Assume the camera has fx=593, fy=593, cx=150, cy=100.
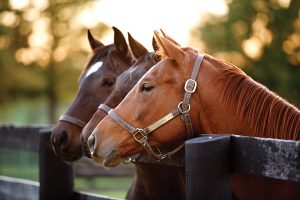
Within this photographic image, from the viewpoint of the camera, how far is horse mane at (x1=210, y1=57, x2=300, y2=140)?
3479mm

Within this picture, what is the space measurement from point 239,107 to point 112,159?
0.86 m

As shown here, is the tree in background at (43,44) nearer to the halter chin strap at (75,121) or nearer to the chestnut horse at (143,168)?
the halter chin strap at (75,121)

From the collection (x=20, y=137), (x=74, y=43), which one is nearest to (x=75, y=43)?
(x=74, y=43)

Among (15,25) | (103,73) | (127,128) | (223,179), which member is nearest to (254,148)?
(223,179)

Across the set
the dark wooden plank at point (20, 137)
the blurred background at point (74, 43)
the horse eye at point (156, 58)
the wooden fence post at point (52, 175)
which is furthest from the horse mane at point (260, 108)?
the blurred background at point (74, 43)

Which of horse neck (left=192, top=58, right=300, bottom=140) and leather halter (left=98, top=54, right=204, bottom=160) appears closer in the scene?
horse neck (left=192, top=58, right=300, bottom=140)

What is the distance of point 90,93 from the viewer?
538 cm

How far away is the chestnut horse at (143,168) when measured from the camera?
4.58 meters

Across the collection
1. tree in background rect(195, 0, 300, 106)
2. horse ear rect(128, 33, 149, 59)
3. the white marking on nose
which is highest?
tree in background rect(195, 0, 300, 106)

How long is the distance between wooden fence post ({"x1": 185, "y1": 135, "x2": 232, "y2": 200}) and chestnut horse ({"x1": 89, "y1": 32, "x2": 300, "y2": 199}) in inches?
24.4

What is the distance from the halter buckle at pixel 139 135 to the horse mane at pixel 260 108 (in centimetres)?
→ 55

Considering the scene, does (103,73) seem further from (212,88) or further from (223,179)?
(223,179)

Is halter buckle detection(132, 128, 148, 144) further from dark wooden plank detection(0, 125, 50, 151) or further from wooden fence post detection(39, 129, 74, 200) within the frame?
dark wooden plank detection(0, 125, 50, 151)

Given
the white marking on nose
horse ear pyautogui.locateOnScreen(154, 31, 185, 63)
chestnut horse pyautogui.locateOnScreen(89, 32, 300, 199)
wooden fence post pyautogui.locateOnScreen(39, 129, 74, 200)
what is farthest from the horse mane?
wooden fence post pyautogui.locateOnScreen(39, 129, 74, 200)
